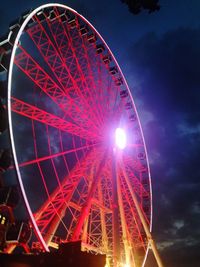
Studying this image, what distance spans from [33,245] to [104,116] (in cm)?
698

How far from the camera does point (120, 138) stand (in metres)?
16.0

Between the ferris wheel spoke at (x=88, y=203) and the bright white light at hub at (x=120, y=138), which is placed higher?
the bright white light at hub at (x=120, y=138)

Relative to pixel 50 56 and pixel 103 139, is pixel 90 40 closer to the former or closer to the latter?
pixel 50 56

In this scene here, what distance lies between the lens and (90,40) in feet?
55.7

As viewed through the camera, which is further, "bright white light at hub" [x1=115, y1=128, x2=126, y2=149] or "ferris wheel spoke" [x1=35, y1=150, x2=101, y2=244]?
"bright white light at hub" [x1=115, y1=128, x2=126, y2=149]

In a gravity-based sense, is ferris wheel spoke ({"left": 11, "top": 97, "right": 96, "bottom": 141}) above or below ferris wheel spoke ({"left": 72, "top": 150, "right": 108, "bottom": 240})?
above

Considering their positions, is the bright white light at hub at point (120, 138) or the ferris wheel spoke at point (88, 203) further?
the bright white light at hub at point (120, 138)

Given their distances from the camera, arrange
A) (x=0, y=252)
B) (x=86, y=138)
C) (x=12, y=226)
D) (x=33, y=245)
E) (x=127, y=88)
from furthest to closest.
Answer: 1. (x=127, y=88)
2. (x=86, y=138)
3. (x=33, y=245)
4. (x=0, y=252)
5. (x=12, y=226)

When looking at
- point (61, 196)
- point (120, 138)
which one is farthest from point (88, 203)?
point (120, 138)

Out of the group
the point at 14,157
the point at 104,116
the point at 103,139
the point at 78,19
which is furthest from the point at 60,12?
the point at 14,157

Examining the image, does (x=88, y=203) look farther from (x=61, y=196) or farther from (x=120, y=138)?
(x=120, y=138)

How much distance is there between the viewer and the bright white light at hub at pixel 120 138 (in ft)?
50.8

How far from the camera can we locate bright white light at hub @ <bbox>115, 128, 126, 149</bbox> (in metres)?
15.5

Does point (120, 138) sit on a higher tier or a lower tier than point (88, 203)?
higher
